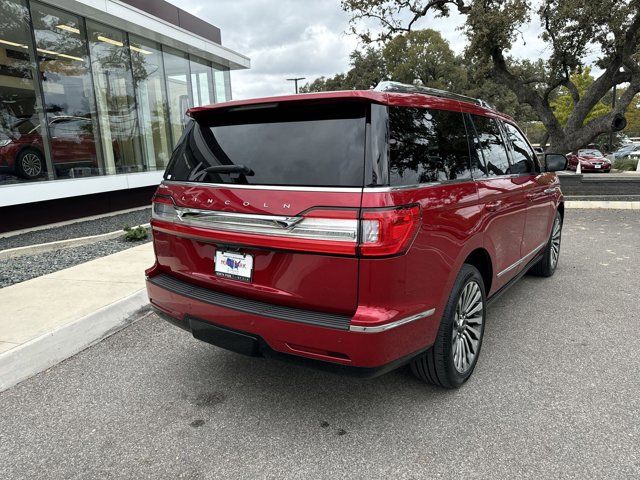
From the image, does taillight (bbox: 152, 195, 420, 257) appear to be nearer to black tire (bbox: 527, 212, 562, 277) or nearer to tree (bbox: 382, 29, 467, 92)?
black tire (bbox: 527, 212, 562, 277)

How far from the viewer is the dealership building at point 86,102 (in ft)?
29.7

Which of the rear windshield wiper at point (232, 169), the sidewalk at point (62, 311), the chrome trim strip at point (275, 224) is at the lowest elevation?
the sidewalk at point (62, 311)

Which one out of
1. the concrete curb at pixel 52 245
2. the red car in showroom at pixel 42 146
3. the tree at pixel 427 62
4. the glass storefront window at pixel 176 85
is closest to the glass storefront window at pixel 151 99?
the glass storefront window at pixel 176 85

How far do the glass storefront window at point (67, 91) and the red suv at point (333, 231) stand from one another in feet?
27.2

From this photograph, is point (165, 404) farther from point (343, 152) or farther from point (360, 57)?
point (360, 57)

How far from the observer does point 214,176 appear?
8.97 ft

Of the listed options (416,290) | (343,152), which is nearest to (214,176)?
(343,152)

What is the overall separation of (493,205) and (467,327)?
0.91m

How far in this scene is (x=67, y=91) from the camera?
10172mm

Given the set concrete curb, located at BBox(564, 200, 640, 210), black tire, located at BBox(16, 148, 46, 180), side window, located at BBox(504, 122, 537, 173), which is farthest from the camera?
concrete curb, located at BBox(564, 200, 640, 210)

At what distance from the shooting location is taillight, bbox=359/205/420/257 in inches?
86.6

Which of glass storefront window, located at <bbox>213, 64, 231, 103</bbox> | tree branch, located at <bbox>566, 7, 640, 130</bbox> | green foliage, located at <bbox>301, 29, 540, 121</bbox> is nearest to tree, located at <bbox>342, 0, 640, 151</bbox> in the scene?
tree branch, located at <bbox>566, 7, 640, 130</bbox>

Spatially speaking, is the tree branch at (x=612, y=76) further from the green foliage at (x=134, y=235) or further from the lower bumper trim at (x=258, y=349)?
the lower bumper trim at (x=258, y=349)

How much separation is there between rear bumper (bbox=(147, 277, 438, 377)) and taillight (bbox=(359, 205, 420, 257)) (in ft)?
1.27
